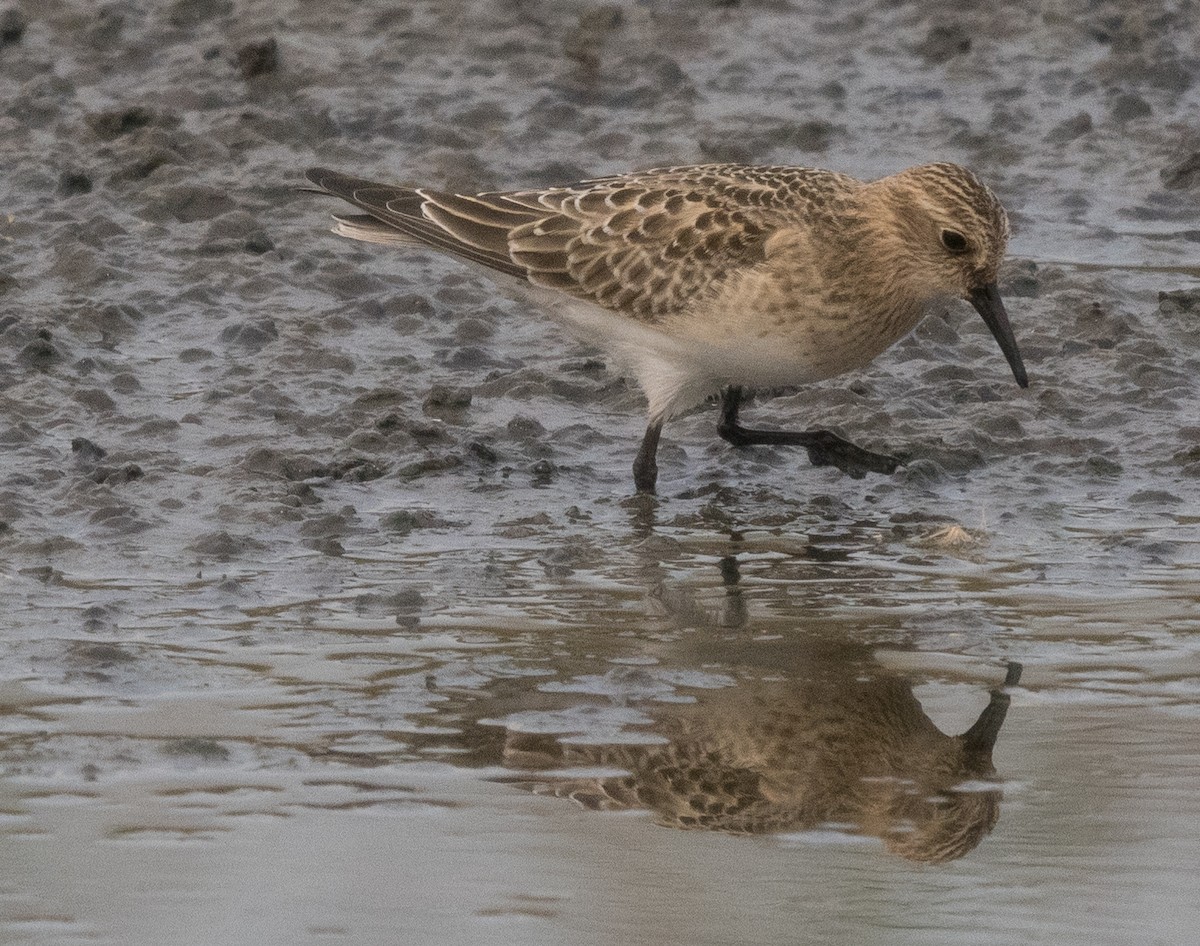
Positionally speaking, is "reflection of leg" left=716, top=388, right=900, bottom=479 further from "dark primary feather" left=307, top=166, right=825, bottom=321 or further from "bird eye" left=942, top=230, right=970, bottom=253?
"bird eye" left=942, top=230, right=970, bottom=253

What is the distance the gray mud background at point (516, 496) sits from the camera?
5.31 m

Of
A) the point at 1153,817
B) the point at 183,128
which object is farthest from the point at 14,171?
the point at 1153,817

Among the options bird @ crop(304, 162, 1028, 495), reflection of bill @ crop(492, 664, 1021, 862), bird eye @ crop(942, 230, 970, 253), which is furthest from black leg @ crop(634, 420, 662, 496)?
reflection of bill @ crop(492, 664, 1021, 862)

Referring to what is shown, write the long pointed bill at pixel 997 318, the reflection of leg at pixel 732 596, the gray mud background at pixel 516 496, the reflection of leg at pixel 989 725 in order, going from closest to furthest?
the gray mud background at pixel 516 496, the reflection of leg at pixel 989 725, the reflection of leg at pixel 732 596, the long pointed bill at pixel 997 318

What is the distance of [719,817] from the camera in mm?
5637

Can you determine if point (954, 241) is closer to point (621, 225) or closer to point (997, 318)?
point (997, 318)

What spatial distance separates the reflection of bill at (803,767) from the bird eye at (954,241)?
262 cm

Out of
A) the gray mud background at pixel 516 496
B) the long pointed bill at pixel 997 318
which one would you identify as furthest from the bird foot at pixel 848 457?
the long pointed bill at pixel 997 318

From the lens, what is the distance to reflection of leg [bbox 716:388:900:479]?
29.7 ft

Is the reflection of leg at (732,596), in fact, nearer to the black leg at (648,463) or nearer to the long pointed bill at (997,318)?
the black leg at (648,463)

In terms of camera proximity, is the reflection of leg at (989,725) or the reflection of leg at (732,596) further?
the reflection of leg at (732,596)

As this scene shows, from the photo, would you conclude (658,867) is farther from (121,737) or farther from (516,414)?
(516,414)

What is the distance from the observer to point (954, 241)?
Result: 28.2 ft

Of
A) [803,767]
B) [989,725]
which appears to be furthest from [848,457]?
[803,767]
